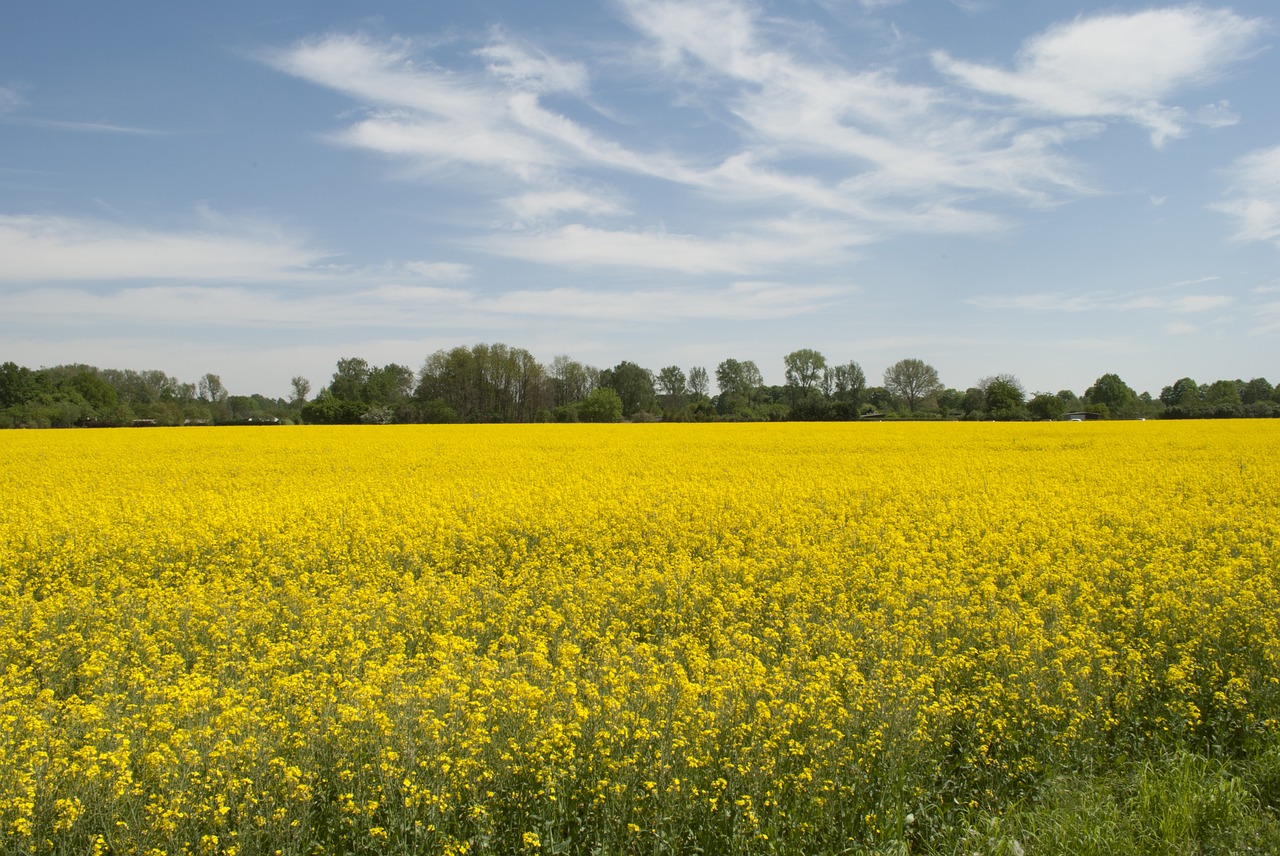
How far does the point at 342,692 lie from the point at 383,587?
321 cm

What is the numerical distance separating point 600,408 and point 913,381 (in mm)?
57810

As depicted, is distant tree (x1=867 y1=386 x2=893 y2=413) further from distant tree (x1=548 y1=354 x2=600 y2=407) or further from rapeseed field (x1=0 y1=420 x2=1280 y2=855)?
rapeseed field (x1=0 y1=420 x2=1280 y2=855)

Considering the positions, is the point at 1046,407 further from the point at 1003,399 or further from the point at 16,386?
the point at 16,386

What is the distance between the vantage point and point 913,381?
107062 millimetres

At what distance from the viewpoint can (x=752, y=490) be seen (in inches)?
535

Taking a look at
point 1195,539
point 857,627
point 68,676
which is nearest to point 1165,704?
point 857,627

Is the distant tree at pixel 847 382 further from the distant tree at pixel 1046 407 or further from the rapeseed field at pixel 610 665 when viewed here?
the rapeseed field at pixel 610 665

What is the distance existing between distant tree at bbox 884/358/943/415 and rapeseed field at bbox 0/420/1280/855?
97.9 m

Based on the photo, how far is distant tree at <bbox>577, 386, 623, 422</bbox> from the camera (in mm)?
66438

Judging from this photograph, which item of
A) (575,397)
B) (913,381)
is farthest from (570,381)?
(913,381)

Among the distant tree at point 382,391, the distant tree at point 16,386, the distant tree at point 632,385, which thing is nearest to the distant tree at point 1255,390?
the distant tree at point 632,385

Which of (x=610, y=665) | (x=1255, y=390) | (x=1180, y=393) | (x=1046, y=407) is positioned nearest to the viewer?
(x=610, y=665)

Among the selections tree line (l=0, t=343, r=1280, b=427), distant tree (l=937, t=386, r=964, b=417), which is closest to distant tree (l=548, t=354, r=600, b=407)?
tree line (l=0, t=343, r=1280, b=427)

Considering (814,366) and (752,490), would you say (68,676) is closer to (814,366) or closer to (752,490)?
(752,490)
